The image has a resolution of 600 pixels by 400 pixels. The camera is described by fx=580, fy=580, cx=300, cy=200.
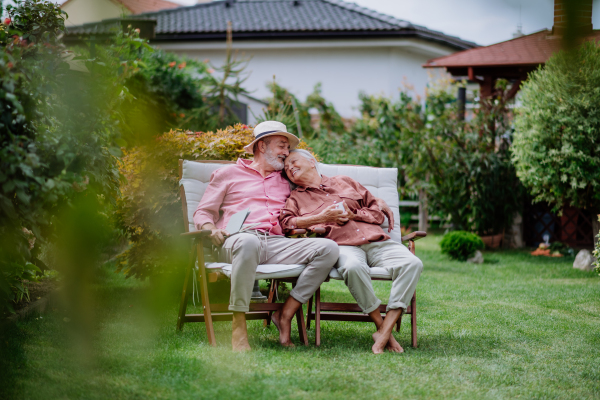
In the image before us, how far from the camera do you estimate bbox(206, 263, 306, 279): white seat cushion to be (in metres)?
3.21

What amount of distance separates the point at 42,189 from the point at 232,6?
46.5 ft

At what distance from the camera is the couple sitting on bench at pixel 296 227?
3214 millimetres

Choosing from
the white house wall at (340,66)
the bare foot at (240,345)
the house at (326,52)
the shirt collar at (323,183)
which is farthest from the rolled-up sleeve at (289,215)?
the white house wall at (340,66)

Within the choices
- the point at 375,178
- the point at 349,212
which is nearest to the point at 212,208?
the point at 349,212

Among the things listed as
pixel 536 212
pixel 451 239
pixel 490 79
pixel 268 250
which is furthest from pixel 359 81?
pixel 268 250

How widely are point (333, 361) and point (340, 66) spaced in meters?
10.6

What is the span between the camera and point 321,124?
11.5 metres

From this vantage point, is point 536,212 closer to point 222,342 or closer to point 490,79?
point 490,79

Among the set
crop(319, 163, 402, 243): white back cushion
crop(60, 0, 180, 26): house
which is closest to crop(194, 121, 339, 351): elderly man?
crop(319, 163, 402, 243): white back cushion

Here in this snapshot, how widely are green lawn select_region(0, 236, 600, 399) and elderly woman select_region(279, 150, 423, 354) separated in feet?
0.85

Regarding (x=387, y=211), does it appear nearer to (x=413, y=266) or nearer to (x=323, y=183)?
(x=323, y=183)

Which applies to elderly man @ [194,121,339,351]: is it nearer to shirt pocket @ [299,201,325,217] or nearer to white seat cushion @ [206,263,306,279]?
white seat cushion @ [206,263,306,279]

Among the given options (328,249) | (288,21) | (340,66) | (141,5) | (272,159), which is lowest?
(328,249)

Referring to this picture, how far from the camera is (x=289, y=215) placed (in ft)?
11.9
